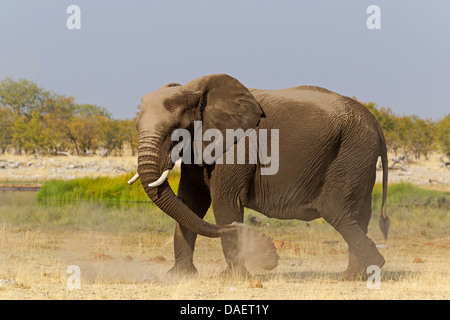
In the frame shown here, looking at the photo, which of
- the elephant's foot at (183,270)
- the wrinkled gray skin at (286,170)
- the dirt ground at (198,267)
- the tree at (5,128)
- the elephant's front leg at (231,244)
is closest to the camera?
the dirt ground at (198,267)

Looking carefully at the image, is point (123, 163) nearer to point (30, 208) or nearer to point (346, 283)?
point (30, 208)

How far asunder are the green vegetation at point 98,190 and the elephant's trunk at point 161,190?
12499 mm

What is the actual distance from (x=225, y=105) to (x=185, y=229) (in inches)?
67.6

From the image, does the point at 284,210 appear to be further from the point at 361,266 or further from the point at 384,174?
the point at 384,174

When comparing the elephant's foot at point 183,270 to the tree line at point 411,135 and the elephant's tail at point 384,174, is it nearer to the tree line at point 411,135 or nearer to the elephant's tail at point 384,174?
the elephant's tail at point 384,174

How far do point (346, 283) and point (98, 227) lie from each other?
797 cm

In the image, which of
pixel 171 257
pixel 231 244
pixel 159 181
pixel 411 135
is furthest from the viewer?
pixel 411 135

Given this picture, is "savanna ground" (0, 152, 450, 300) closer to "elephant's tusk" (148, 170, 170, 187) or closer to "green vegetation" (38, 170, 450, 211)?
"green vegetation" (38, 170, 450, 211)

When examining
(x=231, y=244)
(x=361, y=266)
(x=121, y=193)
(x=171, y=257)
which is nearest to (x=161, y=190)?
(x=231, y=244)

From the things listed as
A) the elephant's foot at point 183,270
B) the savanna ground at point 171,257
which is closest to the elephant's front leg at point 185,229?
the elephant's foot at point 183,270

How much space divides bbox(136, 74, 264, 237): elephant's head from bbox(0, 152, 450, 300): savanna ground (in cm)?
91

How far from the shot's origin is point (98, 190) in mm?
22312

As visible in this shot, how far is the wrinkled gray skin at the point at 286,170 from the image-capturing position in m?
8.67
